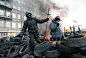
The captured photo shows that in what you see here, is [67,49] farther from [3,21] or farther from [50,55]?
[3,21]

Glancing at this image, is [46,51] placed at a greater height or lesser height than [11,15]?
lesser

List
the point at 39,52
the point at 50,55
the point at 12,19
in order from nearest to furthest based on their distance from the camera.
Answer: the point at 50,55 < the point at 39,52 < the point at 12,19

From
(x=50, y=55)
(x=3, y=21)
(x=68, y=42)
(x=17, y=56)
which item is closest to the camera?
(x=68, y=42)

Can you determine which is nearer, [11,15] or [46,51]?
[46,51]

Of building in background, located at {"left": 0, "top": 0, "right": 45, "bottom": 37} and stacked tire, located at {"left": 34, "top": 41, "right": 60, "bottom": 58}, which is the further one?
building in background, located at {"left": 0, "top": 0, "right": 45, "bottom": 37}

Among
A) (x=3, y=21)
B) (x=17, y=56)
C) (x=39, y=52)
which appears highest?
(x=3, y=21)

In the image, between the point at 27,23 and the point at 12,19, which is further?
the point at 12,19

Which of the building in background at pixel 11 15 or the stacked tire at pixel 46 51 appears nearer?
the stacked tire at pixel 46 51

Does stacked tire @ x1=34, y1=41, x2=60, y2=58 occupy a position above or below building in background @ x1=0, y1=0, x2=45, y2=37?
below

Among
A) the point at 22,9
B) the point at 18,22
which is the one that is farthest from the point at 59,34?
the point at 22,9

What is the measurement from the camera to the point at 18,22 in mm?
21312

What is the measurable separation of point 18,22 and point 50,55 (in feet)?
67.9

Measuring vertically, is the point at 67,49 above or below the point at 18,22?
below

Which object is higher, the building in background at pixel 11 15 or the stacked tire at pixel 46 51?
the building in background at pixel 11 15
